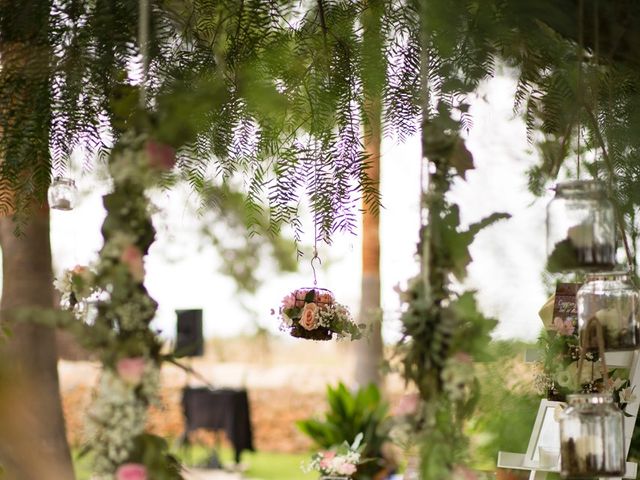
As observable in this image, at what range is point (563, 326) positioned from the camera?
295 centimetres

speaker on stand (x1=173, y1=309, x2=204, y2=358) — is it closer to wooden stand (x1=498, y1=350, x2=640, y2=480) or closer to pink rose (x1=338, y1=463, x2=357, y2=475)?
pink rose (x1=338, y1=463, x2=357, y2=475)

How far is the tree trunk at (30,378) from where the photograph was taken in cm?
469

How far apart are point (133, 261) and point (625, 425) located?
175 cm

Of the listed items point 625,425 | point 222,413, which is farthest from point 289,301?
point 222,413

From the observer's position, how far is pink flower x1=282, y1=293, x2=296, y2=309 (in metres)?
3.90

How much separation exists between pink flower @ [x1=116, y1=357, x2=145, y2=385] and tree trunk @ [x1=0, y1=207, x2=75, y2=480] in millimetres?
3190

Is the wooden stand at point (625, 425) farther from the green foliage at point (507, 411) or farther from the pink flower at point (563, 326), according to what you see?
the green foliage at point (507, 411)

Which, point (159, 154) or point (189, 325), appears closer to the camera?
point (159, 154)

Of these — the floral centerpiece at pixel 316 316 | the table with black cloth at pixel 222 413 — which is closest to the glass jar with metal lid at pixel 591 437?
the floral centerpiece at pixel 316 316

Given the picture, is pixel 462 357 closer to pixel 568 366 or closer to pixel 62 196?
pixel 568 366

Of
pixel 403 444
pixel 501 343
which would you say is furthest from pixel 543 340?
pixel 403 444

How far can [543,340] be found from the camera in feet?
10.7

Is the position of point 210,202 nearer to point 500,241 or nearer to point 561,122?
point 561,122

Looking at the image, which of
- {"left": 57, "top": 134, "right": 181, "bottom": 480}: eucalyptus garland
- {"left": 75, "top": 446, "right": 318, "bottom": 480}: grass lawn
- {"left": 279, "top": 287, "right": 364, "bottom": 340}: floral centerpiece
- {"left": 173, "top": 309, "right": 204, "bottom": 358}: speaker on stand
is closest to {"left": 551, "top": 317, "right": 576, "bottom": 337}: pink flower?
{"left": 279, "top": 287, "right": 364, "bottom": 340}: floral centerpiece
